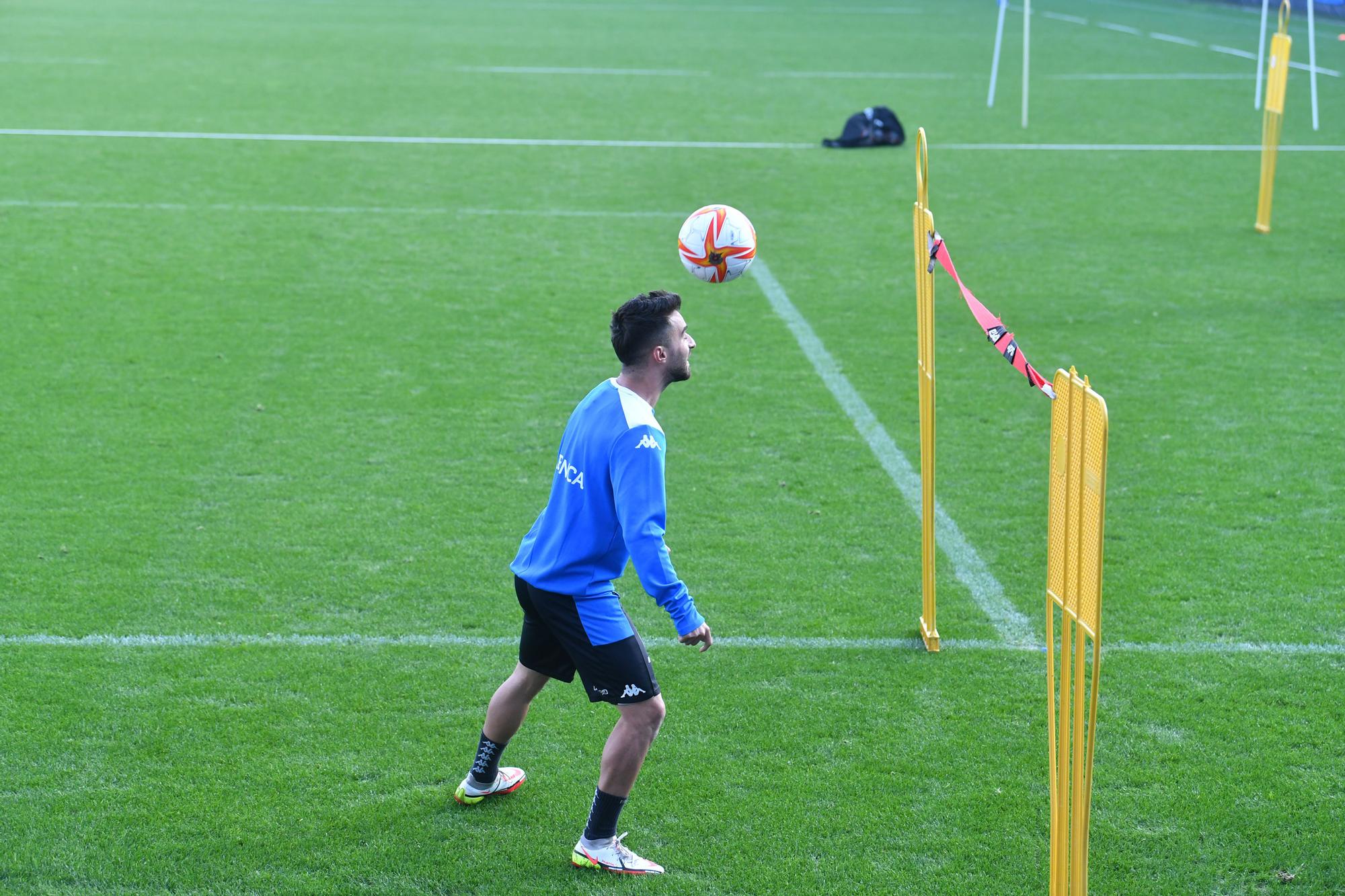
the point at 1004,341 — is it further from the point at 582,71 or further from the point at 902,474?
the point at 582,71

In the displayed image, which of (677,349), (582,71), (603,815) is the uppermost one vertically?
(582,71)

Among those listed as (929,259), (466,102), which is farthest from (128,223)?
(929,259)

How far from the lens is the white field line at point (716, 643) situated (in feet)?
19.4

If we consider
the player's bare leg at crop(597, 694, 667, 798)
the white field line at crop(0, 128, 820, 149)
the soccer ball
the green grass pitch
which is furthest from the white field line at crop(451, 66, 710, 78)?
the player's bare leg at crop(597, 694, 667, 798)

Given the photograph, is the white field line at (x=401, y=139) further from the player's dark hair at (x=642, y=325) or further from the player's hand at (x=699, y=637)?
the player's hand at (x=699, y=637)

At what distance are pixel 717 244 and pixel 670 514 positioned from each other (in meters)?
2.21

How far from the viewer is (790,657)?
19.6ft

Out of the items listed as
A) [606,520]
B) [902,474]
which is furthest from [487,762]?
[902,474]

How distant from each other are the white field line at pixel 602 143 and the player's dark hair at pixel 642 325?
14.5 m

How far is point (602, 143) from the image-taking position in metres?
18.8

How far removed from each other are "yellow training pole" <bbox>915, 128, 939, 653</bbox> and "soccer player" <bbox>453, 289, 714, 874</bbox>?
133 cm

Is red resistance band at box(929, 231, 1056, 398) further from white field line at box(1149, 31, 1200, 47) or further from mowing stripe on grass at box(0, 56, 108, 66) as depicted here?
white field line at box(1149, 31, 1200, 47)

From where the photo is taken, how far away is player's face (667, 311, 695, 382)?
4324mm

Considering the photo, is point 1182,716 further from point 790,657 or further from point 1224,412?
point 1224,412
